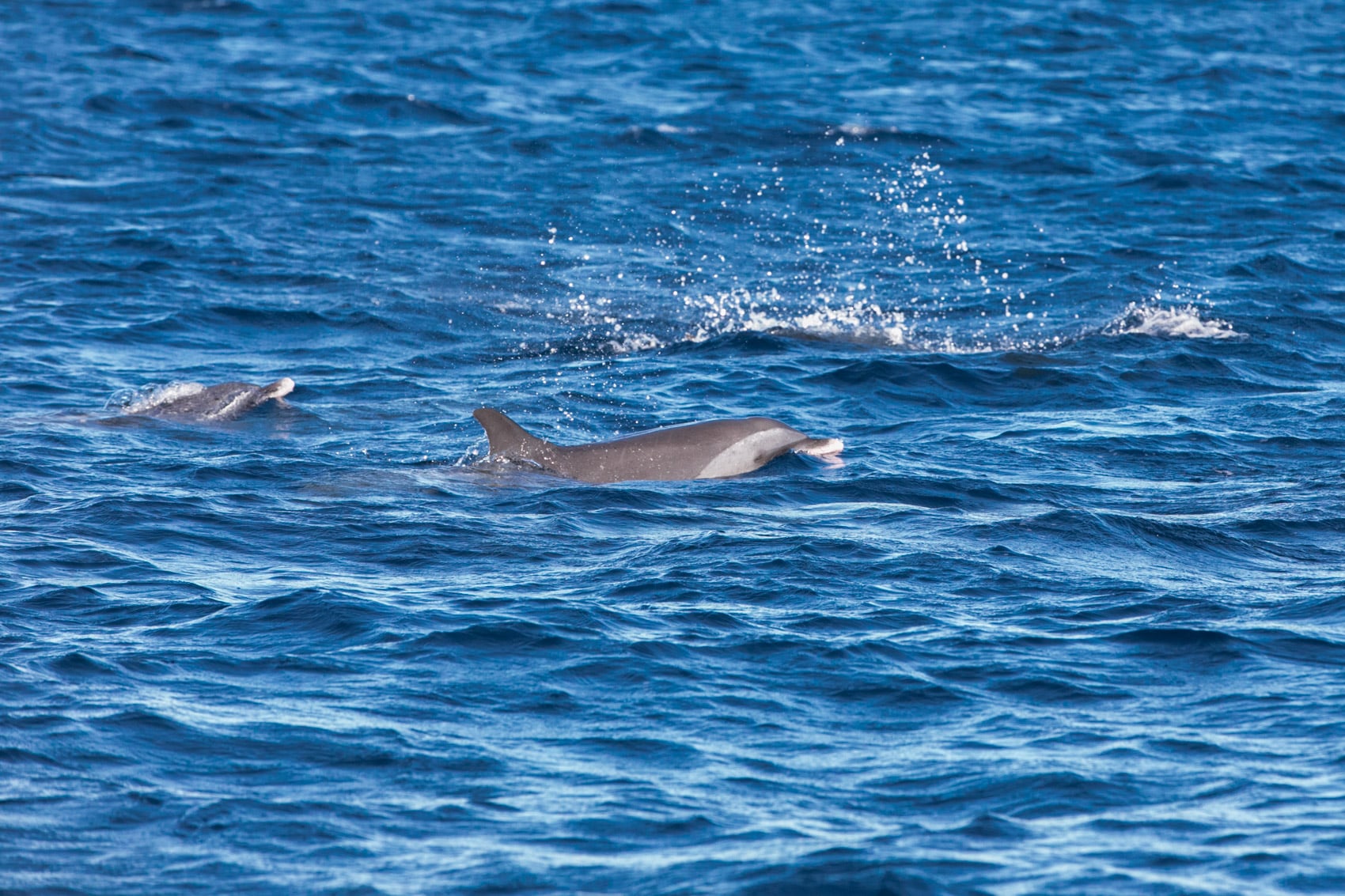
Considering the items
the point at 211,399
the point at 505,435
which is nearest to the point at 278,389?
the point at 211,399

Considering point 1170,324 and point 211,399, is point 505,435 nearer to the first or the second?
point 211,399

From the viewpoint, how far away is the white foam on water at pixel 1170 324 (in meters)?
20.6

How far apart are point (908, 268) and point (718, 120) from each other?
27.7 ft

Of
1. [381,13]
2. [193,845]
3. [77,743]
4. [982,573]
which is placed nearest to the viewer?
[193,845]

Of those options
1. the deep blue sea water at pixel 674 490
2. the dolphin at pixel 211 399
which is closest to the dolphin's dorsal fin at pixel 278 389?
the dolphin at pixel 211 399

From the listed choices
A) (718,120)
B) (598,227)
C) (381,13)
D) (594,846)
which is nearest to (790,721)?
(594,846)

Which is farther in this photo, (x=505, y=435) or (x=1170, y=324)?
(x=1170, y=324)

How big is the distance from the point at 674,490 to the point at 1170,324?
865 cm

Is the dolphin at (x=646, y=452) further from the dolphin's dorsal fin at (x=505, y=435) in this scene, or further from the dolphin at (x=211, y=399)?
the dolphin at (x=211, y=399)

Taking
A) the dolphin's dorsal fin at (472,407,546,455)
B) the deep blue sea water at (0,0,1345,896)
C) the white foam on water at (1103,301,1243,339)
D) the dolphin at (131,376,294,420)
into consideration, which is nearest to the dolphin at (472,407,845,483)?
the dolphin's dorsal fin at (472,407,546,455)

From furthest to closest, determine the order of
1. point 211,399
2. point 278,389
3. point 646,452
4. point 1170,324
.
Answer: point 1170,324 → point 278,389 → point 211,399 → point 646,452

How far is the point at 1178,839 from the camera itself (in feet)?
28.0

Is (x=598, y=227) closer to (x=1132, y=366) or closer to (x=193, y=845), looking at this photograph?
(x=1132, y=366)

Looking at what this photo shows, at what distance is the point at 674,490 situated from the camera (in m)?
14.9
